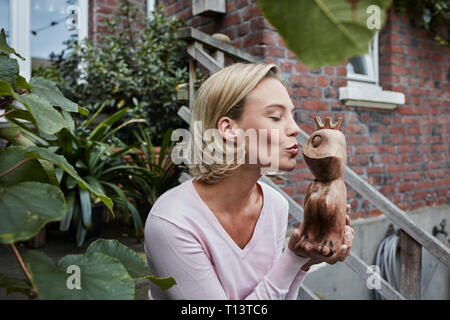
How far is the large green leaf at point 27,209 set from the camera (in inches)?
11.1

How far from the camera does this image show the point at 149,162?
246cm

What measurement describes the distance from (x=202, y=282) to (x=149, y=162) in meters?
1.61

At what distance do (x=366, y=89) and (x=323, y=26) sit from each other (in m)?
2.97

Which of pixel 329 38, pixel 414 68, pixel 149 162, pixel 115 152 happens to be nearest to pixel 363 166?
pixel 414 68

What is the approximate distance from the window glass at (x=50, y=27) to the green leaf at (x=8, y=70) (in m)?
3.38

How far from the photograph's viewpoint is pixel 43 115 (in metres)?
0.41

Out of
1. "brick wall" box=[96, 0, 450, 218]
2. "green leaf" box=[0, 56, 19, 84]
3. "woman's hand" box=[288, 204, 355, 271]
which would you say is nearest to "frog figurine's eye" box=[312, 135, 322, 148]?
"woman's hand" box=[288, 204, 355, 271]

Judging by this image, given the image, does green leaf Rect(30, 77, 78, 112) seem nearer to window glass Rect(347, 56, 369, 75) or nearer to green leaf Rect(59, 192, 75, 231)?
green leaf Rect(59, 192, 75, 231)

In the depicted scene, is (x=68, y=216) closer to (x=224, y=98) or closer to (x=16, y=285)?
(x=224, y=98)

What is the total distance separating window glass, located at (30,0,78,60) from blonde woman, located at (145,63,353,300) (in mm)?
3025

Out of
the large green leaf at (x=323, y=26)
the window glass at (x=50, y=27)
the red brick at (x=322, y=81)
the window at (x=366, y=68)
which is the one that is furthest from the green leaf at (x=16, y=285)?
the window glass at (x=50, y=27)

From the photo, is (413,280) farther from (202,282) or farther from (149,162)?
(149,162)

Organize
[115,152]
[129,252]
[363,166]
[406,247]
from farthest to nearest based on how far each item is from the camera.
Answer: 1. [363,166]
2. [115,152]
3. [406,247]
4. [129,252]

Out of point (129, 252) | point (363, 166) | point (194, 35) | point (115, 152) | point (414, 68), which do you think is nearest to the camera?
point (129, 252)
